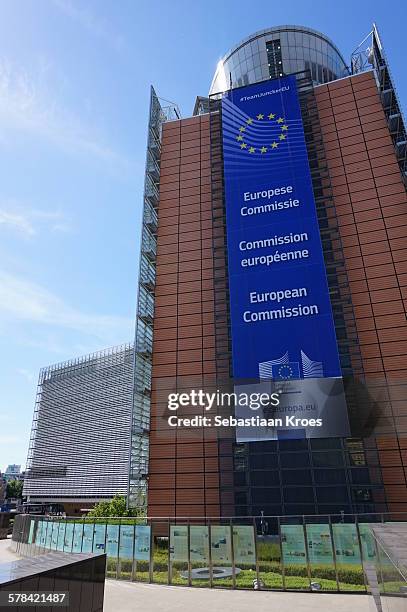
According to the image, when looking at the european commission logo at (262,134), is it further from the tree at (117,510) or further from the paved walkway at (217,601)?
the paved walkway at (217,601)

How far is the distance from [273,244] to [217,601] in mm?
26784

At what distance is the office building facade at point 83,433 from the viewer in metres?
74.9

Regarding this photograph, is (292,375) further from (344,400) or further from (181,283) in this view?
(181,283)

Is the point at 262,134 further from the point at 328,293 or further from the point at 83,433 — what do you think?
the point at 83,433

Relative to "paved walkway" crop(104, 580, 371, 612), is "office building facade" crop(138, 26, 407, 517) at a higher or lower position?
higher

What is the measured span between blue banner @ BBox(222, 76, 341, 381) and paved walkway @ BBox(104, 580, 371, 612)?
16.1 m

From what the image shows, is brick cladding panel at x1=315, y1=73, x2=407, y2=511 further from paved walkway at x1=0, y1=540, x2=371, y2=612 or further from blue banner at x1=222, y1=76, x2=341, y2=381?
paved walkway at x1=0, y1=540, x2=371, y2=612

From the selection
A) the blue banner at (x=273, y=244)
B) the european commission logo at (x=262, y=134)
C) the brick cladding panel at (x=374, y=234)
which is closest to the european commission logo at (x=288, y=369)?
the blue banner at (x=273, y=244)

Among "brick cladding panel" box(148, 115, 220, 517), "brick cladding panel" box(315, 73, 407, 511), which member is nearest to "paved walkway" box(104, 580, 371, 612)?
"brick cladding panel" box(148, 115, 220, 517)

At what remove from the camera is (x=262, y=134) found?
40938 millimetres

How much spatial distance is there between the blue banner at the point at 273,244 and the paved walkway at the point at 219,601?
1605cm

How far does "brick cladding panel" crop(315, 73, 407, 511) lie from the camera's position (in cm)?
2909

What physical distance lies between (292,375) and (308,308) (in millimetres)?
5484

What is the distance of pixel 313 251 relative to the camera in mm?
34062
